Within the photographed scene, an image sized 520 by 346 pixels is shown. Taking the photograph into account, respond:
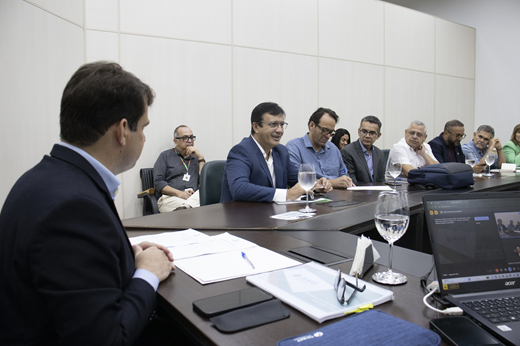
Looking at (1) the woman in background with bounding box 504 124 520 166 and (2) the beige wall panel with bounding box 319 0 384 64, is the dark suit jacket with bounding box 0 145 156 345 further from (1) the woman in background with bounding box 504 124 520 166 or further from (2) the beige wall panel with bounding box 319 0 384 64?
(1) the woman in background with bounding box 504 124 520 166

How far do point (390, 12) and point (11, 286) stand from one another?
6.79m

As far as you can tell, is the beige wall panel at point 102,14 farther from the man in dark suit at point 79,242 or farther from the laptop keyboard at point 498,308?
the laptop keyboard at point 498,308

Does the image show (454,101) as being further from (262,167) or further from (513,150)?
(262,167)

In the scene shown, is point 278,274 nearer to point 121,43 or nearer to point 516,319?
point 516,319

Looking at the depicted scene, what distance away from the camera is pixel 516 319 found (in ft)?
2.30

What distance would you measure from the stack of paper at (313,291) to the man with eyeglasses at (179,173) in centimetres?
296

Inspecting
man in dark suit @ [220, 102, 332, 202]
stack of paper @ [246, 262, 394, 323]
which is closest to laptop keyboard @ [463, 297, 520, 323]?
stack of paper @ [246, 262, 394, 323]

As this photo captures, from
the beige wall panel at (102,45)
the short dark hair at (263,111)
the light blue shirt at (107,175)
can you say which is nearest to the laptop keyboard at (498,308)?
the light blue shirt at (107,175)

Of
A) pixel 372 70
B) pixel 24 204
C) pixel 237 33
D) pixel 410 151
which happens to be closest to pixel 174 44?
pixel 237 33

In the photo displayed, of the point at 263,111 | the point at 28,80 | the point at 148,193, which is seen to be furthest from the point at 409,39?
the point at 28,80

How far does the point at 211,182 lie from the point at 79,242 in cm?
192

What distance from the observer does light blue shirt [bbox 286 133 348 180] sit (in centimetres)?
321

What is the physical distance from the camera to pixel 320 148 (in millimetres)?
3299

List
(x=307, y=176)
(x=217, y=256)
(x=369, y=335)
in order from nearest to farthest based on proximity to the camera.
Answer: (x=369, y=335) < (x=217, y=256) < (x=307, y=176)
